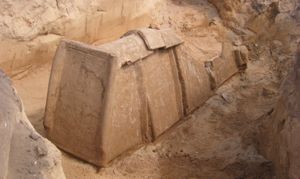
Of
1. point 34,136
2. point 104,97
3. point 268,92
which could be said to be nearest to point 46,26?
point 104,97

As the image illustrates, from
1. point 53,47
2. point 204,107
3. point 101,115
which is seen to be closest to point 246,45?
point 204,107

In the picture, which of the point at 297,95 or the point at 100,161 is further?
the point at 100,161

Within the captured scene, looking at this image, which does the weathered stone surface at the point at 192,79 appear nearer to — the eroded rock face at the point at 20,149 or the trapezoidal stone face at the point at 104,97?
the trapezoidal stone face at the point at 104,97

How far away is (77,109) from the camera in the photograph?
3.98 metres

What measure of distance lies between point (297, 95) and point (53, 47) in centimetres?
254

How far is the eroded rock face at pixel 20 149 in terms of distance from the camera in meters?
2.05

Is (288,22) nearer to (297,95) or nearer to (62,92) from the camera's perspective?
(297,95)

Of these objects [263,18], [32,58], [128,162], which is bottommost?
[128,162]

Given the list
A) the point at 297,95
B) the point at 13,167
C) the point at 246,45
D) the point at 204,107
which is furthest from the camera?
the point at 246,45

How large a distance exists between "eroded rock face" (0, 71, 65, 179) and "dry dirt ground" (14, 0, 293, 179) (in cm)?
174

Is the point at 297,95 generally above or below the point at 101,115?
above

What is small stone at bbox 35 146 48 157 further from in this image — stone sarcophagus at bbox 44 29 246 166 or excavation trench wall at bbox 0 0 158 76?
excavation trench wall at bbox 0 0 158 76

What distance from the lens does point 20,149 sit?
213 cm

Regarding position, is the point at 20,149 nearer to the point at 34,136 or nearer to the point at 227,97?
the point at 34,136
